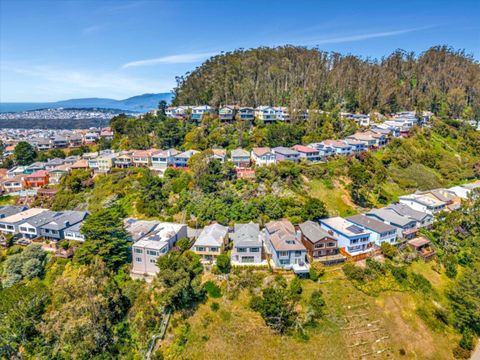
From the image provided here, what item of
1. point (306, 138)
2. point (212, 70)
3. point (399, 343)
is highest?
point (212, 70)

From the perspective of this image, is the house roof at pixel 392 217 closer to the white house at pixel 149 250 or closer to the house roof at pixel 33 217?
the white house at pixel 149 250

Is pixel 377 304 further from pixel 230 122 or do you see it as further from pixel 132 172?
pixel 230 122

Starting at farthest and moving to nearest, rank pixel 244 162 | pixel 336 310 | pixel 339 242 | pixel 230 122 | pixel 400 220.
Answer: pixel 230 122
pixel 244 162
pixel 400 220
pixel 339 242
pixel 336 310

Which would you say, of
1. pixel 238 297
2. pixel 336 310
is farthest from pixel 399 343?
pixel 238 297

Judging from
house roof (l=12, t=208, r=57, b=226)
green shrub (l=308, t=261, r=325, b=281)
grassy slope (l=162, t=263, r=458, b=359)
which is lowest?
grassy slope (l=162, t=263, r=458, b=359)

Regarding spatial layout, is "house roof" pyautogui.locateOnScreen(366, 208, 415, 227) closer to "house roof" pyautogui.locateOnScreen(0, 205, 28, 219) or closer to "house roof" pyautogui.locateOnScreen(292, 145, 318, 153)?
"house roof" pyautogui.locateOnScreen(292, 145, 318, 153)

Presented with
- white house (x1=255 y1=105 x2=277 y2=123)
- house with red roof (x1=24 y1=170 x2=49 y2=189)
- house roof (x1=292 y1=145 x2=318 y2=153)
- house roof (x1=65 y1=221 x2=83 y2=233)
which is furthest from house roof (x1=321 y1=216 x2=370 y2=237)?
house with red roof (x1=24 y1=170 x2=49 y2=189)

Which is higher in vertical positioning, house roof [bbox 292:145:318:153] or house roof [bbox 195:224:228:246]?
house roof [bbox 292:145:318:153]
